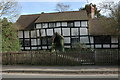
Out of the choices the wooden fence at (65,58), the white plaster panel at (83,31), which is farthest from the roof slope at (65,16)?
the wooden fence at (65,58)

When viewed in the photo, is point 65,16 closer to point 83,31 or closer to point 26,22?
point 83,31

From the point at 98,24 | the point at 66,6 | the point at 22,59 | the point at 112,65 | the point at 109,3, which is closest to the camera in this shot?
the point at 112,65

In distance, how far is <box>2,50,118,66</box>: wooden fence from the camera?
13.5 metres

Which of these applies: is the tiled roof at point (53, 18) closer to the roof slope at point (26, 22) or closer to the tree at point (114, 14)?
the roof slope at point (26, 22)

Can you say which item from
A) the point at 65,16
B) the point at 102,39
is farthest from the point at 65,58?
the point at 65,16

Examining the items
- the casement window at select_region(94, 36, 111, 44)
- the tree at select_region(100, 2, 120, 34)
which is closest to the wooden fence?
the tree at select_region(100, 2, 120, 34)

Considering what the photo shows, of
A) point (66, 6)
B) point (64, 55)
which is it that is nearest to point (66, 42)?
point (64, 55)

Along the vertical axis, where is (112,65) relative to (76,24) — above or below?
below

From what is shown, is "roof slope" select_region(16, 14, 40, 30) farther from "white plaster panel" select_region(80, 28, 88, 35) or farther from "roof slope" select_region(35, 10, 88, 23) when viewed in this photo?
"white plaster panel" select_region(80, 28, 88, 35)

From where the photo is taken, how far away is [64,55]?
1378 cm

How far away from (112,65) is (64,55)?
13.0 ft

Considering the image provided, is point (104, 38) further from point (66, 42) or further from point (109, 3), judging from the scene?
point (109, 3)

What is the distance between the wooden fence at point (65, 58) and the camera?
13.5 meters

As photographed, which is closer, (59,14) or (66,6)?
(59,14)
